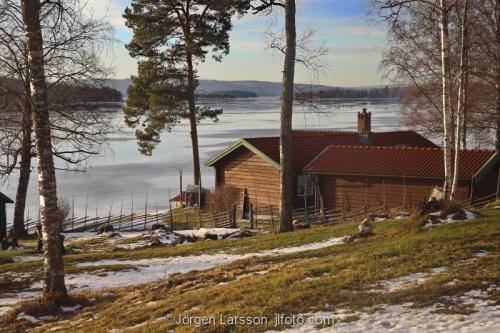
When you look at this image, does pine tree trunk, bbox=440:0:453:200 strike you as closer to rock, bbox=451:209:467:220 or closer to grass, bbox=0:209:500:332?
rock, bbox=451:209:467:220

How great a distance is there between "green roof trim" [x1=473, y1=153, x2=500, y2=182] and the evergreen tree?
15.4 m

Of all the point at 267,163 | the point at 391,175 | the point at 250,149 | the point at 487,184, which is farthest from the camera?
the point at 250,149

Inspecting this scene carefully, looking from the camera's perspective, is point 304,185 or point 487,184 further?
point 304,185

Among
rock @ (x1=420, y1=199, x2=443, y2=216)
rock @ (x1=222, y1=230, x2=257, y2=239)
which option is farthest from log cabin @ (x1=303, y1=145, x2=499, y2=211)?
rock @ (x1=420, y1=199, x2=443, y2=216)

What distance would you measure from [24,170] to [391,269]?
17987mm

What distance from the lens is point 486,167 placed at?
23109 millimetres

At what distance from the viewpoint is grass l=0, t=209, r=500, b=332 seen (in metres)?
7.80

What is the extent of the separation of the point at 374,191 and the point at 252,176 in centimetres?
705

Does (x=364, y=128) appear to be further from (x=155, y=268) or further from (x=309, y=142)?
(x=155, y=268)

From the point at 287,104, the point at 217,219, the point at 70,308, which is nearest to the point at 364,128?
the point at 217,219

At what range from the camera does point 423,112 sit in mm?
38312

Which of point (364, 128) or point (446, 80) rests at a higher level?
point (446, 80)

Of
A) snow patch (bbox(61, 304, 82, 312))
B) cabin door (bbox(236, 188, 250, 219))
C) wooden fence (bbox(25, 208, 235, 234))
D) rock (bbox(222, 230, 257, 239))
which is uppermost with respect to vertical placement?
snow patch (bbox(61, 304, 82, 312))

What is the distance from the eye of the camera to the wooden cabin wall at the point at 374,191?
81.3 ft
